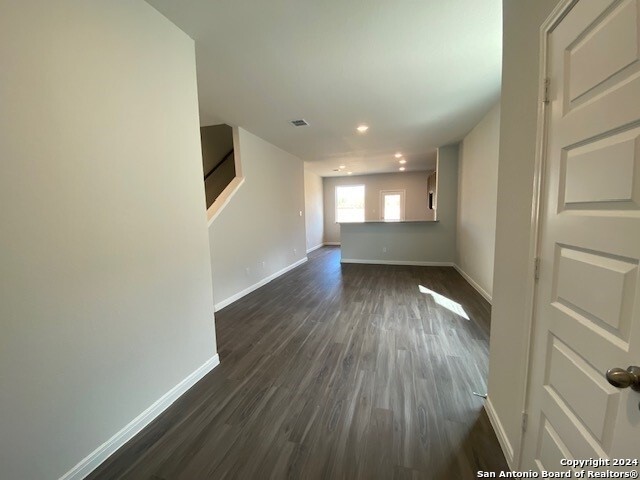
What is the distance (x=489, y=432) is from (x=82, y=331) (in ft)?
7.57

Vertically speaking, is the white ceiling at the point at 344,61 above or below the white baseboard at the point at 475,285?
above

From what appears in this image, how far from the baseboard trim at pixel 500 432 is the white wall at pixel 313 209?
657cm

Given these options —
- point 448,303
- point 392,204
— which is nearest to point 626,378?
point 448,303

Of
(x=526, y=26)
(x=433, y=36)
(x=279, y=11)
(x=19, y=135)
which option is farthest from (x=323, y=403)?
(x=433, y=36)

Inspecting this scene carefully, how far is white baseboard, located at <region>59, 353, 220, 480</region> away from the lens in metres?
1.31

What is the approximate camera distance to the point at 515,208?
1.28 m

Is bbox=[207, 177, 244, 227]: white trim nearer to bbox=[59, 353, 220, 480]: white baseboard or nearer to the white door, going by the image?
bbox=[59, 353, 220, 480]: white baseboard

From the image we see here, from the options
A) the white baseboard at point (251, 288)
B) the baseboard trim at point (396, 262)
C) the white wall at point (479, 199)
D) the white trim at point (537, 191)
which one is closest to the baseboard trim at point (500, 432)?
the white trim at point (537, 191)

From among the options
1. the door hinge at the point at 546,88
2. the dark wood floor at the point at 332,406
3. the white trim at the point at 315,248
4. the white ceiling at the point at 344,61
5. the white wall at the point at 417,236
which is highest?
the white ceiling at the point at 344,61

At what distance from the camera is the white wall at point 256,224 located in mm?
3713

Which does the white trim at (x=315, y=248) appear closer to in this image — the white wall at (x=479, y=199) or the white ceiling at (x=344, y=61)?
the white wall at (x=479, y=199)

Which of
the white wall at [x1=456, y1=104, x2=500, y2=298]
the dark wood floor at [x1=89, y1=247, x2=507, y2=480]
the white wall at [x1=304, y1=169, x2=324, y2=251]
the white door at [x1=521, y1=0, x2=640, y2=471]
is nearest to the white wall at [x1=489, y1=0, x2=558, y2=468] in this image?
the white door at [x1=521, y1=0, x2=640, y2=471]

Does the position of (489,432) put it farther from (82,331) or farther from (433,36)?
(433,36)

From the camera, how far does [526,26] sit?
1.16m
